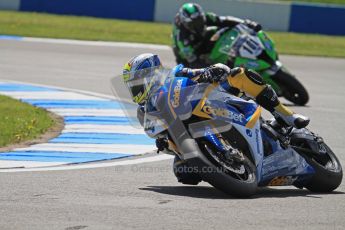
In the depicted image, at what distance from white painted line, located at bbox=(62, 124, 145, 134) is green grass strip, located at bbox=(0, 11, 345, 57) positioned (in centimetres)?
1187

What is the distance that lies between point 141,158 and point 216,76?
8.07 ft

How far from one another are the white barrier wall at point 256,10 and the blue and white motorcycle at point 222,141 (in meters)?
19.2

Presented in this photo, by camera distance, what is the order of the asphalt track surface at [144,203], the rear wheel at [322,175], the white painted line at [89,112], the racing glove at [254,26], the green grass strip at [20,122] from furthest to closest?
the racing glove at [254,26], the white painted line at [89,112], the green grass strip at [20,122], the rear wheel at [322,175], the asphalt track surface at [144,203]

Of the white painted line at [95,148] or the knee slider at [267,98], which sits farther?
the white painted line at [95,148]

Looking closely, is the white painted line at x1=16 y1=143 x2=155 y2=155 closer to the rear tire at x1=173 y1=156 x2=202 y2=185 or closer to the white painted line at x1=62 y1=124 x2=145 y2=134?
the white painted line at x1=62 y1=124 x2=145 y2=134

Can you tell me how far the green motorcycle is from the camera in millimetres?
15289

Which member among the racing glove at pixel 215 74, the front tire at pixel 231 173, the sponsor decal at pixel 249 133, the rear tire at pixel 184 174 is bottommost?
the rear tire at pixel 184 174

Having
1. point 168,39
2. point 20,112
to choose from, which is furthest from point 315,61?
point 20,112

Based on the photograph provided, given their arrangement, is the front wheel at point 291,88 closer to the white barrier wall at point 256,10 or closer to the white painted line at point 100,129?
the white painted line at point 100,129

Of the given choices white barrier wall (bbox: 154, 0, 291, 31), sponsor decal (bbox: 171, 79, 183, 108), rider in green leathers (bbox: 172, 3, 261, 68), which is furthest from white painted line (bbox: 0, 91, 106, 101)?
white barrier wall (bbox: 154, 0, 291, 31)

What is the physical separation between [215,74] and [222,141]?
Answer: 624mm

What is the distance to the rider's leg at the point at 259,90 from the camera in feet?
26.6

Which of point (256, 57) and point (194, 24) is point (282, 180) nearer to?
point (256, 57)

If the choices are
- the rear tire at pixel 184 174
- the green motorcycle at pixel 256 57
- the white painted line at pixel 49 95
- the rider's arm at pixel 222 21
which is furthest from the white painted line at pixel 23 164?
the rider's arm at pixel 222 21
